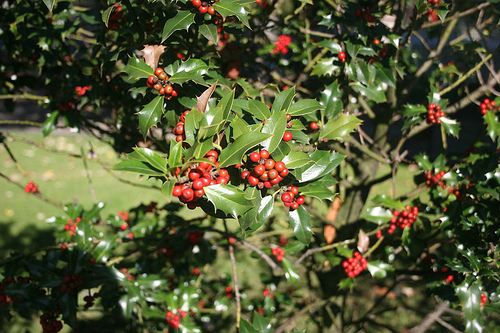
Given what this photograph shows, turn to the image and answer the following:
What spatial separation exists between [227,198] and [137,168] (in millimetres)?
267

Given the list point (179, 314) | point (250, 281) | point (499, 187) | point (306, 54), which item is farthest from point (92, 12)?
point (250, 281)

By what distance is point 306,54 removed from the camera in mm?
2557

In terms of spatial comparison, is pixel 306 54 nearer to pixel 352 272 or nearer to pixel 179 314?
pixel 352 272

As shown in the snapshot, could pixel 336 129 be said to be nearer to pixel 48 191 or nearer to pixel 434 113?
pixel 434 113

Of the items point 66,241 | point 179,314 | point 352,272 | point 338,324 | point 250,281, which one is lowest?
point 250,281

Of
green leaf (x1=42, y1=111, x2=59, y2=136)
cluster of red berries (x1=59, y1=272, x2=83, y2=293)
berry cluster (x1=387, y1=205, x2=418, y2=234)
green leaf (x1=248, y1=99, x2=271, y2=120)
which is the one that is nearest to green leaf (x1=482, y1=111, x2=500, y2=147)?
berry cluster (x1=387, y1=205, x2=418, y2=234)

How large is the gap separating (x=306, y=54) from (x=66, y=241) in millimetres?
1982

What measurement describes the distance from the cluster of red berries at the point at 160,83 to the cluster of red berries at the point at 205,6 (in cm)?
25

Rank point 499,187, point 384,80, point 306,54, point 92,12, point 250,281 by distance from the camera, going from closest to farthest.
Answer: point 499,187, point 384,80, point 92,12, point 306,54, point 250,281

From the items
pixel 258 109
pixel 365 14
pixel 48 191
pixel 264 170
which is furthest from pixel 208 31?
pixel 48 191

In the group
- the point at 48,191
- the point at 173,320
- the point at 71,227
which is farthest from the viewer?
the point at 48,191

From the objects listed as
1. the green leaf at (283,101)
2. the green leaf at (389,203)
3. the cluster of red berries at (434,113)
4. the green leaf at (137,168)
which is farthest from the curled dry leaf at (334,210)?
the green leaf at (137,168)

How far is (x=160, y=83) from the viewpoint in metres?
1.34

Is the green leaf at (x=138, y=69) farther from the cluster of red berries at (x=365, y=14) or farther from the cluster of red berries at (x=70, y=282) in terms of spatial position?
the cluster of red berries at (x=365, y=14)
